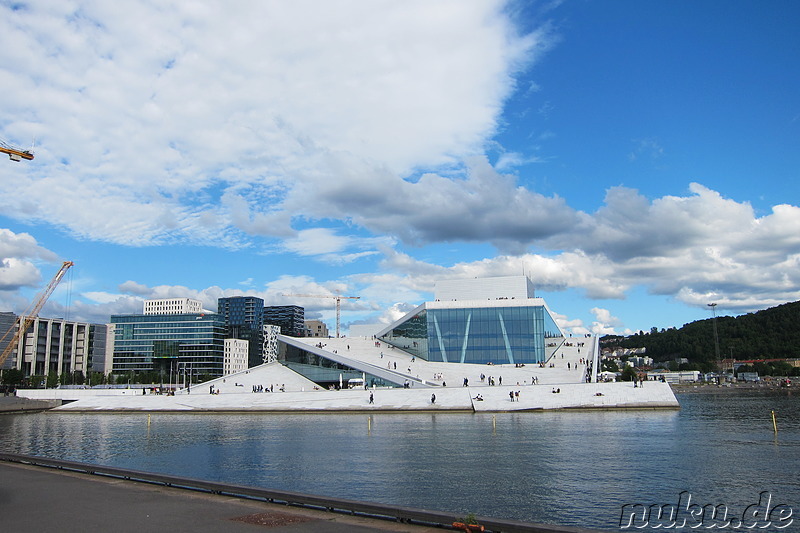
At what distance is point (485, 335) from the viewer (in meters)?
63.4

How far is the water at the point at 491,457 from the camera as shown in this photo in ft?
50.4

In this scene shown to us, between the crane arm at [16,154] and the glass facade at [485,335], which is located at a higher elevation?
the crane arm at [16,154]

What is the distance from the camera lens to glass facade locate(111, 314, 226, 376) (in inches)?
5015

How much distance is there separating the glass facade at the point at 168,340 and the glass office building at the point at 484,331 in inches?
2951

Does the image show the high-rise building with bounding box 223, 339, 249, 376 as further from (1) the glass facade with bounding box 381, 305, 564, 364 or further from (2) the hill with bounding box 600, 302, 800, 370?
(2) the hill with bounding box 600, 302, 800, 370

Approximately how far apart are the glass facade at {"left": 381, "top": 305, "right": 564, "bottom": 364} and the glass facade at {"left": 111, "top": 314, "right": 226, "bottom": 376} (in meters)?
75.4

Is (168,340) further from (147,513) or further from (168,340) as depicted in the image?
(147,513)

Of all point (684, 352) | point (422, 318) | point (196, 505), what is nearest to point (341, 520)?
point (196, 505)

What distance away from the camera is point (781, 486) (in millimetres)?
16281

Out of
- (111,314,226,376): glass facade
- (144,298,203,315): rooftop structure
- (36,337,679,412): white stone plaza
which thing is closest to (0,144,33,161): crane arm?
(36,337,679,412): white stone plaza

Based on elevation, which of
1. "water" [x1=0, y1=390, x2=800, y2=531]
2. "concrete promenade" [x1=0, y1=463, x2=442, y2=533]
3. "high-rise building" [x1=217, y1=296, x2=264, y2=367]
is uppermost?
"high-rise building" [x1=217, y1=296, x2=264, y2=367]

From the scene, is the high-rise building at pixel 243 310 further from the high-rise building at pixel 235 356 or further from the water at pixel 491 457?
the water at pixel 491 457

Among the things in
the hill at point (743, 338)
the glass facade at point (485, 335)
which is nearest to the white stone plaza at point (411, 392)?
the glass facade at point (485, 335)

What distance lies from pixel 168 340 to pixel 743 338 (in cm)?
14106
